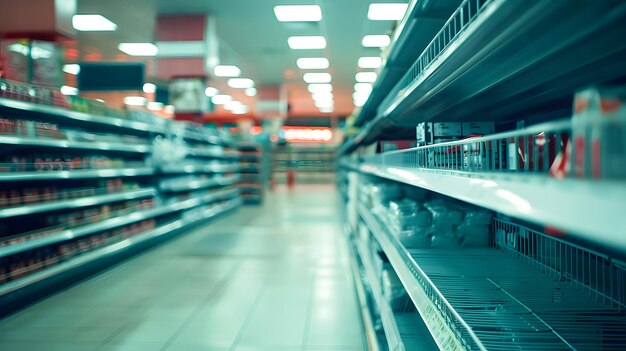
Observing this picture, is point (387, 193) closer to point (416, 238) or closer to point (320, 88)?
point (416, 238)

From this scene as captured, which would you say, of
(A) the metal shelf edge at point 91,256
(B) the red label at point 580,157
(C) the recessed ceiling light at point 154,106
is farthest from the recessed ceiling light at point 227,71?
(B) the red label at point 580,157

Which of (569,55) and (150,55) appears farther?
(150,55)

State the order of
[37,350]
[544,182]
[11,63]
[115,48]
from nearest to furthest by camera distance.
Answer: [544,182] → [37,350] → [11,63] → [115,48]

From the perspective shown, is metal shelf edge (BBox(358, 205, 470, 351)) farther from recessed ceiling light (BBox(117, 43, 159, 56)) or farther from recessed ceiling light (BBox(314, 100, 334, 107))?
recessed ceiling light (BBox(314, 100, 334, 107))

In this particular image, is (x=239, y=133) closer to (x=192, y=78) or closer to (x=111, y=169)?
(x=192, y=78)

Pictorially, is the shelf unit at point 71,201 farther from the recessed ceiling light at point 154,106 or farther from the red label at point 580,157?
the recessed ceiling light at point 154,106

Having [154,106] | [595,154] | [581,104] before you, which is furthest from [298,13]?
[154,106]

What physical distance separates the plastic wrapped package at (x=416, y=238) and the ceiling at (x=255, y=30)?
4761 millimetres

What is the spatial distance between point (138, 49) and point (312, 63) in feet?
12.7

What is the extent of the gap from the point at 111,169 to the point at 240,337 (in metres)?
2.77

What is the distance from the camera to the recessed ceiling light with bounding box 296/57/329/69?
892cm

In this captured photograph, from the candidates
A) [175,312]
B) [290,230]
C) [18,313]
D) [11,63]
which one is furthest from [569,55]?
[290,230]

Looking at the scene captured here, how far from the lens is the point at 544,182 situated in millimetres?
609

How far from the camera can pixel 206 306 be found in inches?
117
